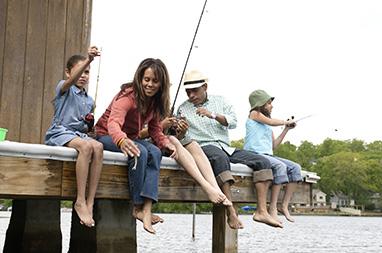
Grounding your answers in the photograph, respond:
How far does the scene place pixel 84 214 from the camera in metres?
5.03

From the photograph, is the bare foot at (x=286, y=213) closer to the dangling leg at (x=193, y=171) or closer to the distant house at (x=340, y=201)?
the dangling leg at (x=193, y=171)

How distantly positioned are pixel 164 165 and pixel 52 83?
7.24ft

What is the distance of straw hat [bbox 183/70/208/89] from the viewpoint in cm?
642

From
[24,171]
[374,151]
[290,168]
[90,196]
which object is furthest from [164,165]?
[374,151]

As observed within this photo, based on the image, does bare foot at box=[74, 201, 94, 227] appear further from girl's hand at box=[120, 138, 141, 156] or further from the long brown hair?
the long brown hair

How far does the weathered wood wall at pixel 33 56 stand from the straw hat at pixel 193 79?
166 cm

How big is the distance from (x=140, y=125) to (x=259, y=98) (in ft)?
6.11

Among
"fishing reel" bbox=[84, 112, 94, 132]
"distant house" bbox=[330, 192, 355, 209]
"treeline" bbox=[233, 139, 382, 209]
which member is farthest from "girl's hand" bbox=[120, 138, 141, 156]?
"distant house" bbox=[330, 192, 355, 209]

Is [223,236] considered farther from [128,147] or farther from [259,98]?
[128,147]

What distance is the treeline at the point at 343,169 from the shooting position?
89.2 metres

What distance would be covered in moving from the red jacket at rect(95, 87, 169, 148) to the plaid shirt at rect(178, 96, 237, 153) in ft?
2.64

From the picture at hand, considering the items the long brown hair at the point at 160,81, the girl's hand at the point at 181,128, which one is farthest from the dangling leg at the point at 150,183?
the girl's hand at the point at 181,128

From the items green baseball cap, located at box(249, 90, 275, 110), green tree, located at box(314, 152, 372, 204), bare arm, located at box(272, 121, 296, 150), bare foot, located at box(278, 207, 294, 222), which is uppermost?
green tree, located at box(314, 152, 372, 204)

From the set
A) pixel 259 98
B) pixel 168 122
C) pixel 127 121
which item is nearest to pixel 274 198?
pixel 259 98
